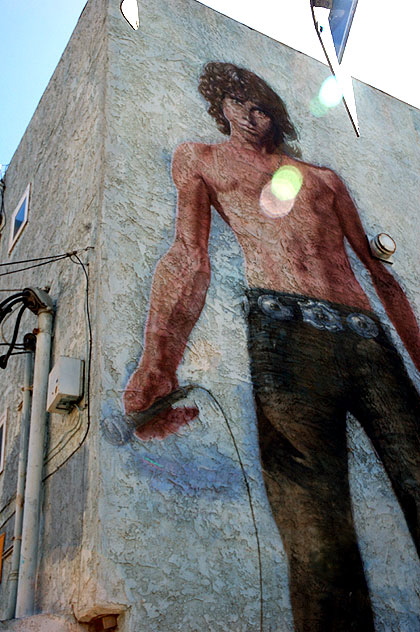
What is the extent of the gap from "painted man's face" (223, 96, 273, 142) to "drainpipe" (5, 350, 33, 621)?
3.01 m

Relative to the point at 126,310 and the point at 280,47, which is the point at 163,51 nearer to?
the point at 280,47

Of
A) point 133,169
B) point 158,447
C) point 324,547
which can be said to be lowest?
point 324,547

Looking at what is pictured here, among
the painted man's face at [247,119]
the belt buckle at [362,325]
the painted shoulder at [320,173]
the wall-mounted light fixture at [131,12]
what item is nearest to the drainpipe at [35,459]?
the painted man's face at [247,119]

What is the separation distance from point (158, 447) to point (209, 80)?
158 inches

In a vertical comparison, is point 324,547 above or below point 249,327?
below

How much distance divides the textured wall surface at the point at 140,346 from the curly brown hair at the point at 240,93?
137 millimetres

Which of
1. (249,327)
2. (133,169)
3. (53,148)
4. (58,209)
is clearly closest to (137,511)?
(249,327)

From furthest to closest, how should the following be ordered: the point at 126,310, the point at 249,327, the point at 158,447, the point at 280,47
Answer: the point at 280,47
the point at 249,327
the point at 126,310
the point at 158,447

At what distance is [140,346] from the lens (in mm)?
5367

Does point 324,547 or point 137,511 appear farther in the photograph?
point 324,547

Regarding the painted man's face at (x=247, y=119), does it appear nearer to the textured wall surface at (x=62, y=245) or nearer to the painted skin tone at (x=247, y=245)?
the painted skin tone at (x=247, y=245)

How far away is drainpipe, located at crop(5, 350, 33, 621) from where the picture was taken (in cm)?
536

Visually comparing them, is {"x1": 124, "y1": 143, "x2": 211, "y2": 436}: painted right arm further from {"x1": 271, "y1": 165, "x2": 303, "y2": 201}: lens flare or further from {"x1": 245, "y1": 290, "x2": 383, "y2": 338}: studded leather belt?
{"x1": 271, "y1": 165, "x2": 303, "y2": 201}: lens flare

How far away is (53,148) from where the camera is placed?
25.6ft
